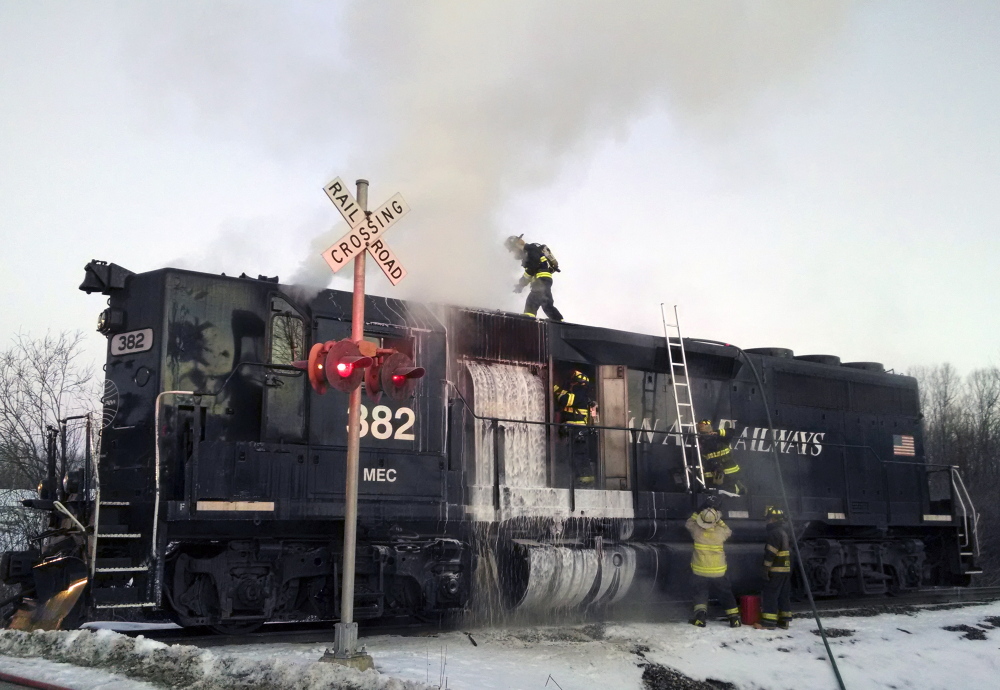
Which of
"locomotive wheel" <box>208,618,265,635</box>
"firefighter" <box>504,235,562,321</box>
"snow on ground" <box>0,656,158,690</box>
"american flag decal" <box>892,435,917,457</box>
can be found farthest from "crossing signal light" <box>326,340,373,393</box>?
"american flag decal" <box>892,435,917,457</box>

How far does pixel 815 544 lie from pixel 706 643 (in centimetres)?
386

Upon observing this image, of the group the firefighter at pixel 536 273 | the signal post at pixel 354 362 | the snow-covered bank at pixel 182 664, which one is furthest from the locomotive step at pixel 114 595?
the firefighter at pixel 536 273

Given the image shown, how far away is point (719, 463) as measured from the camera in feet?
37.0

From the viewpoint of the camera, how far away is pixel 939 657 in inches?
382

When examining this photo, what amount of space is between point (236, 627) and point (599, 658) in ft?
11.2

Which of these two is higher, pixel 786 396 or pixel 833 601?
pixel 786 396

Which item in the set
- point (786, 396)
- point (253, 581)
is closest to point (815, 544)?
point (786, 396)

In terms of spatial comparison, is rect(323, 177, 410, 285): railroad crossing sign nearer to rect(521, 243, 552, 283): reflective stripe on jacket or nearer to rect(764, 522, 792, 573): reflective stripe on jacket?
rect(521, 243, 552, 283): reflective stripe on jacket

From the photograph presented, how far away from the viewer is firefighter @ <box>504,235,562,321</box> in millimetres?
11156

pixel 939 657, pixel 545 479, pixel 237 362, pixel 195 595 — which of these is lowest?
pixel 939 657

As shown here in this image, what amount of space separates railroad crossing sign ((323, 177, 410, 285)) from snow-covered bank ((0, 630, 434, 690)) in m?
2.88

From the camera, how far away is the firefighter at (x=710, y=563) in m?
10.4

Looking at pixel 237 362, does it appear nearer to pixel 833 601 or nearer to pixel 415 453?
pixel 415 453

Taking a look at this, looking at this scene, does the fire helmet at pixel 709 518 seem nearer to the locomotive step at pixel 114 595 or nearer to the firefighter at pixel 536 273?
the firefighter at pixel 536 273
